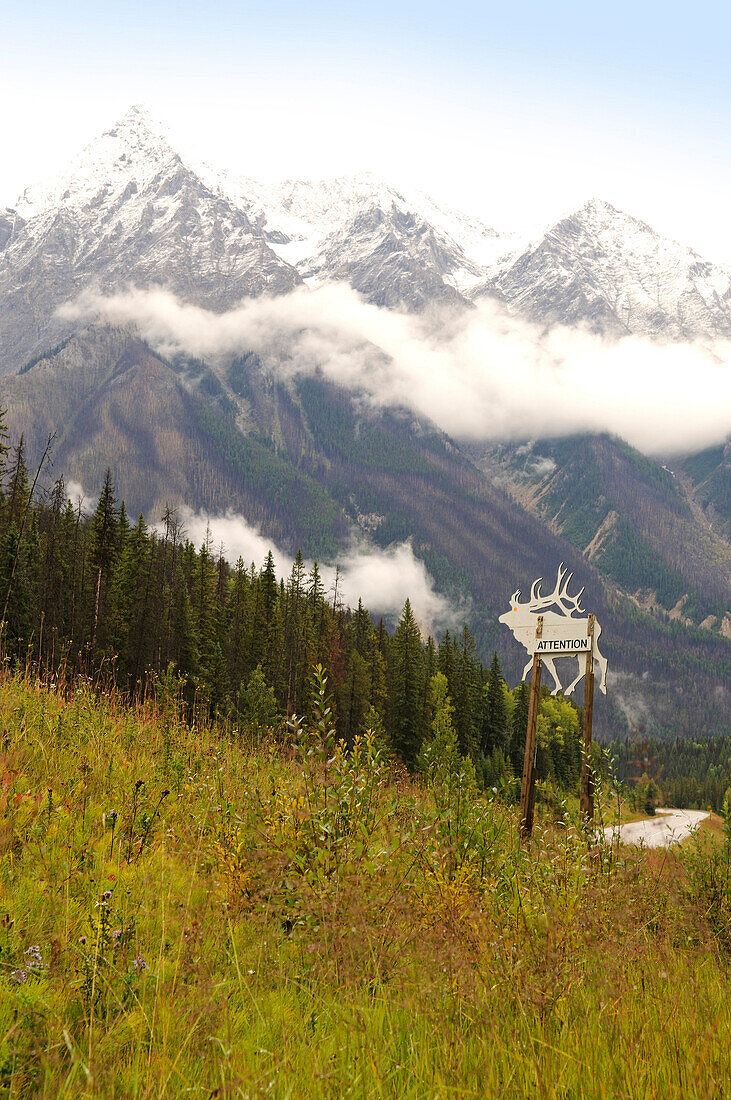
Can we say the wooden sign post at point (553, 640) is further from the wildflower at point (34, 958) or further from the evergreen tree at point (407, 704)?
the evergreen tree at point (407, 704)

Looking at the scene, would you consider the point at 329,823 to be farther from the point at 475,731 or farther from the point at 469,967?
the point at 475,731

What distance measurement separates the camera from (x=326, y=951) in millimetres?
3533

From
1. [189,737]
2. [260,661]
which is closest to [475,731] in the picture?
[260,661]

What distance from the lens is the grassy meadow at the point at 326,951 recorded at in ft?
9.14

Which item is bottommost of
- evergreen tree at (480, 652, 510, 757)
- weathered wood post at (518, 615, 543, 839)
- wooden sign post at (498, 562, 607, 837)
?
evergreen tree at (480, 652, 510, 757)

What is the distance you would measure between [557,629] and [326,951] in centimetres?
917

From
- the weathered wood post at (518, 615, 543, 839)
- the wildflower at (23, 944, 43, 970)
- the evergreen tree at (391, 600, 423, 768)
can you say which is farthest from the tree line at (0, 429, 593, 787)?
the wildflower at (23, 944, 43, 970)

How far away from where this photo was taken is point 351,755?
607cm

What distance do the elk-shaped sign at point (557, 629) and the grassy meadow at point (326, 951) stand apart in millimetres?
4928

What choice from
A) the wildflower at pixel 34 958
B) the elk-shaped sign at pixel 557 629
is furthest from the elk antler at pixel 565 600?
the wildflower at pixel 34 958

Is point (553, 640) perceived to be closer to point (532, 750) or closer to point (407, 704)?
point (532, 750)

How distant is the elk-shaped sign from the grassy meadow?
4928 mm

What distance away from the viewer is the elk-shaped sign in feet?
37.8

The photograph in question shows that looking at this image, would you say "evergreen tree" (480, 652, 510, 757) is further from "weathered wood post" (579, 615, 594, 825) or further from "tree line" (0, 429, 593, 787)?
"weathered wood post" (579, 615, 594, 825)
